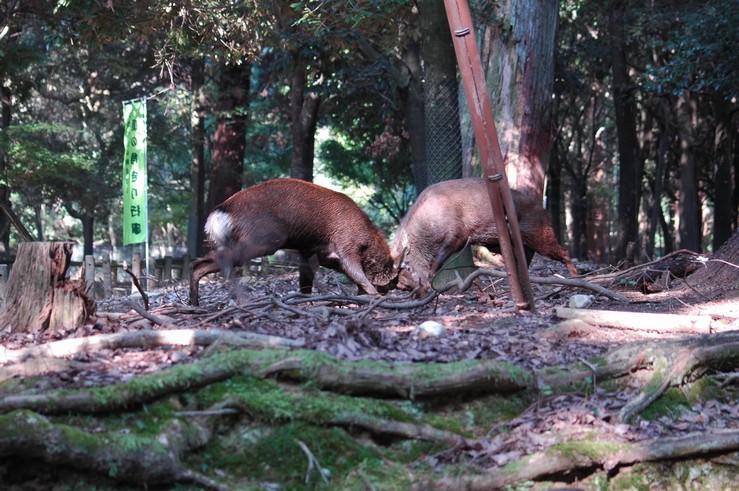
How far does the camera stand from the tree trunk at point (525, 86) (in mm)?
12266

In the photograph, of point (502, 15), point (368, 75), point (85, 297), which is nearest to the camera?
point (85, 297)

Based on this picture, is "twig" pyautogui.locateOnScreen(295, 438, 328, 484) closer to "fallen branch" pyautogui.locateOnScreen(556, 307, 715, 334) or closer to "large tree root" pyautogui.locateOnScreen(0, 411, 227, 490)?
"large tree root" pyautogui.locateOnScreen(0, 411, 227, 490)

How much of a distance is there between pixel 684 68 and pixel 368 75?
21.2 feet

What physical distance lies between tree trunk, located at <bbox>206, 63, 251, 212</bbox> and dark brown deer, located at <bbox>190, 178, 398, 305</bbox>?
10001 millimetres

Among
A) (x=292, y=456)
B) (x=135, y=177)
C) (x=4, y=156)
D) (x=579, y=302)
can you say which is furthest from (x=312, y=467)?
(x=4, y=156)

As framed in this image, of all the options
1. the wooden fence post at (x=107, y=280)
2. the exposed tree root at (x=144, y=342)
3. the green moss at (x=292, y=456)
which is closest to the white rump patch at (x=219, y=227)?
the exposed tree root at (x=144, y=342)

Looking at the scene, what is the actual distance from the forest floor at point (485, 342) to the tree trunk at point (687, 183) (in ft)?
41.0

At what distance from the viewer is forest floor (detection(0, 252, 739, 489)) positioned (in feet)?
16.0

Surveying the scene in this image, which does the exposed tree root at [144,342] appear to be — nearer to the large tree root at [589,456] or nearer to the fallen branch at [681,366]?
the large tree root at [589,456]

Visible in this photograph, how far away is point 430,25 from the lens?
13500 millimetres

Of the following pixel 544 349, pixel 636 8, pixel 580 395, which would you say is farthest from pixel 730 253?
pixel 636 8

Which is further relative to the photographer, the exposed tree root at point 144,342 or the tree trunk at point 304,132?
the tree trunk at point 304,132

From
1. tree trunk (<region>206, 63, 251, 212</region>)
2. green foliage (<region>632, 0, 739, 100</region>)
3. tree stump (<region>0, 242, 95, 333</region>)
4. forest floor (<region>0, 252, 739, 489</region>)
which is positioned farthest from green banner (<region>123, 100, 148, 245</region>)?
green foliage (<region>632, 0, 739, 100</region>)

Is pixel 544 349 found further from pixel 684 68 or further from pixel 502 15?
pixel 684 68
